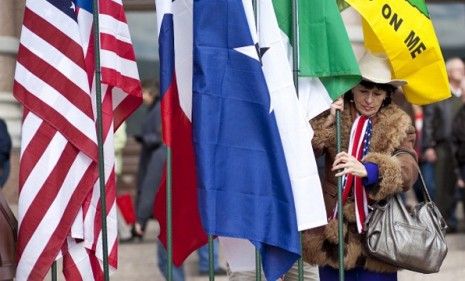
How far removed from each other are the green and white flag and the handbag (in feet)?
1.84

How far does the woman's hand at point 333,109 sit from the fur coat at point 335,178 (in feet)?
0.06

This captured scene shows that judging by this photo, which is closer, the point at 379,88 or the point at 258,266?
the point at 258,266

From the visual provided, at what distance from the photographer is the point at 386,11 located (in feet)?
20.7

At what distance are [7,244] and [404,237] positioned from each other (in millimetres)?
1653

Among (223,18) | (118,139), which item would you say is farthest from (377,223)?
(118,139)

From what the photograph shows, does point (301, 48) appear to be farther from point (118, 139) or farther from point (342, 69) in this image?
point (118, 139)

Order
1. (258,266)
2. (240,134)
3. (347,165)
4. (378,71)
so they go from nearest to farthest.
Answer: (240,134)
(258,266)
(347,165)
(378,71)

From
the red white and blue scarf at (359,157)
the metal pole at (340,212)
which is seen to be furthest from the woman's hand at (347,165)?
the red white and blue scarf at (359,157)

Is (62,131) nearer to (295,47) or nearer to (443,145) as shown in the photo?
(295,47)

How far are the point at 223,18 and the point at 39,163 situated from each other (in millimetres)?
978

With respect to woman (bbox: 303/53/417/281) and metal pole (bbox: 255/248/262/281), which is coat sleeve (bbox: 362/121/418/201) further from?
metal pole (bbox: 255/248/262/281)

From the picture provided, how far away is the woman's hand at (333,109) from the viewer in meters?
6.44

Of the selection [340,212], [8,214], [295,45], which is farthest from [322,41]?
[8,214]

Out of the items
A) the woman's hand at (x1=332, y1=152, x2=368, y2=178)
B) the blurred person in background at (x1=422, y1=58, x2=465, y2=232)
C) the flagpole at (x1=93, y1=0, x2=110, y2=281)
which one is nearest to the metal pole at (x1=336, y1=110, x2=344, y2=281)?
the woman's hand at (x1=332, y1=152, x2=368, y2=178)
